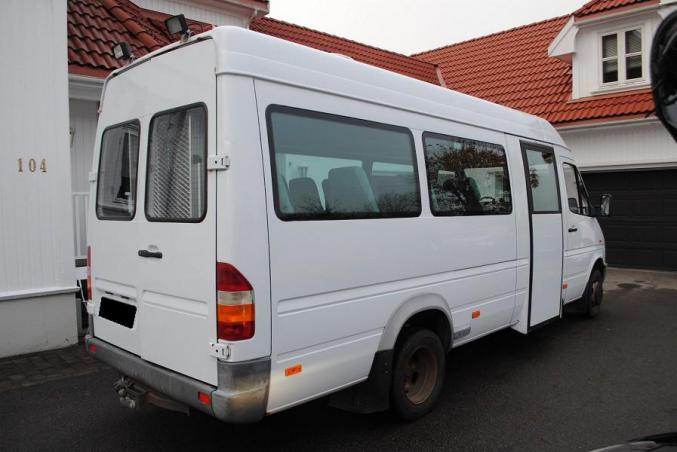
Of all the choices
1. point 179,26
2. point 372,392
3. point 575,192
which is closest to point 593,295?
point 575,192

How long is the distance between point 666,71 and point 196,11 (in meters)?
9.09

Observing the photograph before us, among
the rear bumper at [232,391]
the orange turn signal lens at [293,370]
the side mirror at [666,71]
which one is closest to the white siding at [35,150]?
the rear bumper at [232,391]

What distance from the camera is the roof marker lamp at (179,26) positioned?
3131mm

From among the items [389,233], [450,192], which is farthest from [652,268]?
[389,233]

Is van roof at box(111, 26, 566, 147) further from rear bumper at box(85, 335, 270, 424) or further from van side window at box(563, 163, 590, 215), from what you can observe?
van side window at box(563, 163, 590, 215)

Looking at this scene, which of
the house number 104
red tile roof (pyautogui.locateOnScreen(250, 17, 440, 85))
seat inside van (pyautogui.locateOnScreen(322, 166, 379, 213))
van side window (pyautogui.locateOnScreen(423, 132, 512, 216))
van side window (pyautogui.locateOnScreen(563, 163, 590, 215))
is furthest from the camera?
red tile roof (pyautogui.locateOnScreen(250, 17, 440, 85))

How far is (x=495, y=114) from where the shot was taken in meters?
4.94

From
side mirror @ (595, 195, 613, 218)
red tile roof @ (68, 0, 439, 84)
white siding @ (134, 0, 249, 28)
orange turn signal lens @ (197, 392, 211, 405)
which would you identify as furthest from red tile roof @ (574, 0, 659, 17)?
orange turn signal lens @ (197, 392, 211, 405)

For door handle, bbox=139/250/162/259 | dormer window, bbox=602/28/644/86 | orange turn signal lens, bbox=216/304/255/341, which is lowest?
orange turn signal lens, bbox=216/304/255/341

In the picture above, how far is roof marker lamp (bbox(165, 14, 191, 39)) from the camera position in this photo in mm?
3131

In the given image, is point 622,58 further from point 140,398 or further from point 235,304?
point 140,398

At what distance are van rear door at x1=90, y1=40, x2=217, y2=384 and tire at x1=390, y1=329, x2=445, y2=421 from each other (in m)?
1.46

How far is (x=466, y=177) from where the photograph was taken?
4.41 m

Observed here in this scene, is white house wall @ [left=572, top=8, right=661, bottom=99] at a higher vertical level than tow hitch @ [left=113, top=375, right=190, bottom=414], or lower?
higher
